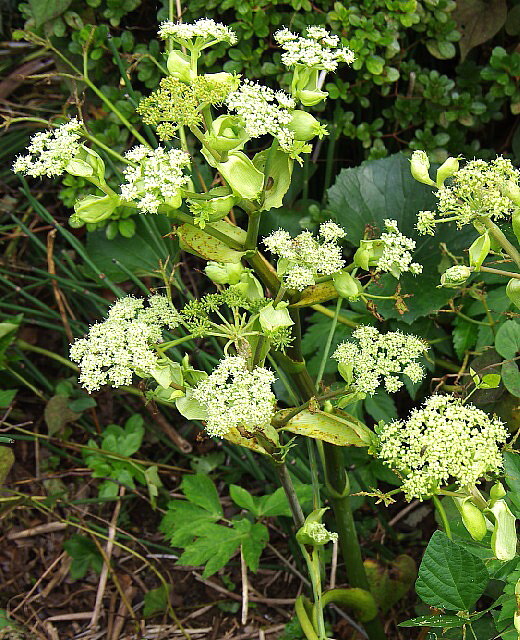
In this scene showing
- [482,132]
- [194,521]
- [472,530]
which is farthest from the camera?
[482,132]

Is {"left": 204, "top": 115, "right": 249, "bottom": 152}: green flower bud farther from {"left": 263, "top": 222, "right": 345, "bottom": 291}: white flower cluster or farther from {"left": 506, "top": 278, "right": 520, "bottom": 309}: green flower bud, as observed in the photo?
{"left": 506, "top": 278, "right": 520, "bottom": 309}: green flower bud

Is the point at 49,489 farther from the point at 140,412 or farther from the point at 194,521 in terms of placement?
the point at 194,521

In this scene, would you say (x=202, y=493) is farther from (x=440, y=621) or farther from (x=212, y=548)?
(x=440, y=621)

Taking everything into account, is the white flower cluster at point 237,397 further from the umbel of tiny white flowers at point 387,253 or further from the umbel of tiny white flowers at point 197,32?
the umbel of tiny white flowers at point 197,32

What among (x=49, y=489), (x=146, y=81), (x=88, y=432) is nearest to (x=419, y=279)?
(x=146, y=81)

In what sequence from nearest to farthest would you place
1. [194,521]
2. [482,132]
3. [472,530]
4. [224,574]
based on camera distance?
[472,530]
[194,521]
[224,574]
[482,132]

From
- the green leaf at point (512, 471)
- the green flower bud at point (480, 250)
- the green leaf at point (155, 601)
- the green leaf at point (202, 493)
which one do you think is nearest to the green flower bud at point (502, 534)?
the green leaf at point (512, 471)

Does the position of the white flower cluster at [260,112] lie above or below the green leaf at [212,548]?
above
